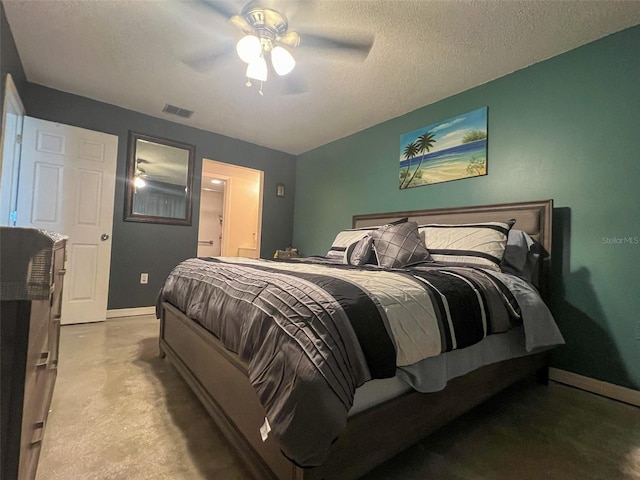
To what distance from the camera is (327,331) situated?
879 mm

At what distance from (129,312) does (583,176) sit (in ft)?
14.9

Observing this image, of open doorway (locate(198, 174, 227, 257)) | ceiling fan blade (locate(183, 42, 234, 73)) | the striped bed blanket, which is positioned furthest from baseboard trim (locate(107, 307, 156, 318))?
open doorway (locate(198, 174, 227, 257))

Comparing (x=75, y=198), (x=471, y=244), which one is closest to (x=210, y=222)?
(x=75, y=198)

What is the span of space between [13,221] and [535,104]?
466 cm

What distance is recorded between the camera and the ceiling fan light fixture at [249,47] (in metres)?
1.82

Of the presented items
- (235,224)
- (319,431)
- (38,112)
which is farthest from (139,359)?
(235,224)

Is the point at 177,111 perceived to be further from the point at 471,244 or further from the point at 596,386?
the point at 596,386

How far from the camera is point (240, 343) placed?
3.65 feet

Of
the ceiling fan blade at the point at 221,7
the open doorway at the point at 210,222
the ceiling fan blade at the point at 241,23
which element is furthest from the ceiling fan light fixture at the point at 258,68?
the open doorway at the point at 210,222

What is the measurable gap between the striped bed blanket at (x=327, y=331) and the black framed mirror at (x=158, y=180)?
2.72 metres

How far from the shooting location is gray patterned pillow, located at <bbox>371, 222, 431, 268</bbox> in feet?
6.85

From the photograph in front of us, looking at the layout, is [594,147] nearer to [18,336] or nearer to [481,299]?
[481,299]

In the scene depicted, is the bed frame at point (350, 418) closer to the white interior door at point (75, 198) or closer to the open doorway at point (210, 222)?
the white interior door at point (75, 198)

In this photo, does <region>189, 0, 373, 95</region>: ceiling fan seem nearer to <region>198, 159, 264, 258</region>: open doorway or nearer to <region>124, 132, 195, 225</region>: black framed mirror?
<region>124, 132, 195, 225</region>: black framed mirror
